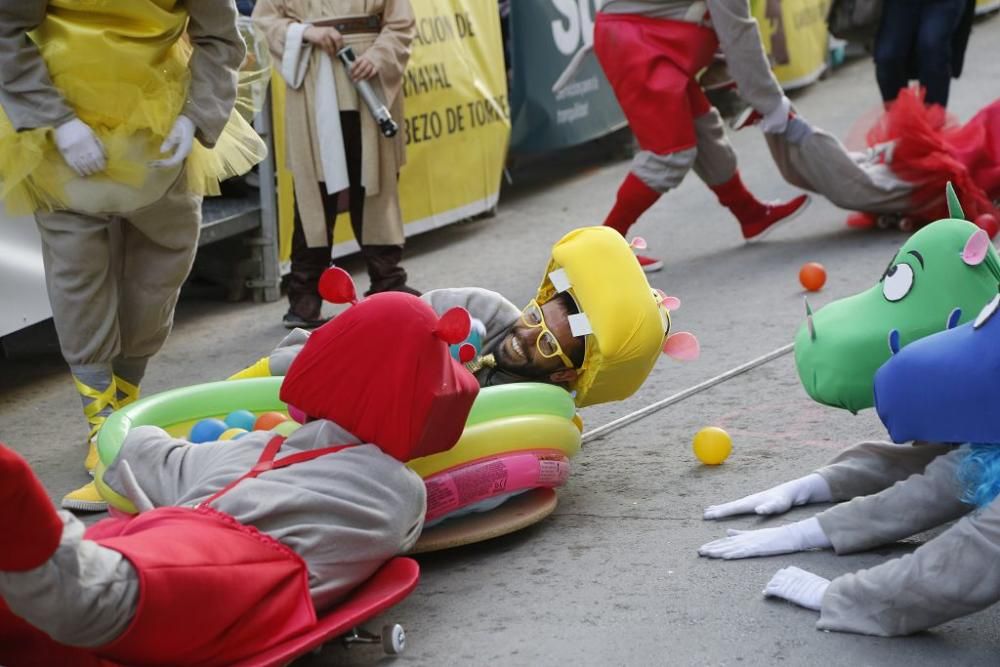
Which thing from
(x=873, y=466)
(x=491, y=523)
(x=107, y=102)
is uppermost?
(x=107, y=102)

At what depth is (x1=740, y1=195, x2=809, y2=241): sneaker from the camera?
268 inches

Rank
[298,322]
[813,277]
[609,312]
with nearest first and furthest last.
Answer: [609,312]
[813,277]
[298,322]

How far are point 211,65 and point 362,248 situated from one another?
2.04 meters

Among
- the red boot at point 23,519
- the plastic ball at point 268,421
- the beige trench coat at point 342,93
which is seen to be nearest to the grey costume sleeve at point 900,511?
the plastic ball at point 268,421

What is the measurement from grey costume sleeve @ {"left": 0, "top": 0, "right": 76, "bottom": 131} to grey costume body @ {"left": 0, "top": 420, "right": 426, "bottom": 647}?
3.53 feet

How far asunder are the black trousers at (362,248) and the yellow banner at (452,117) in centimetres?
69

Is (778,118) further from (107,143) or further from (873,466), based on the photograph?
(107,143)

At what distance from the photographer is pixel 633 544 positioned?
11.3 feet

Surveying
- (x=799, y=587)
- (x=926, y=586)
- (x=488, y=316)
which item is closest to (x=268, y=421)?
(x=488, y=316)

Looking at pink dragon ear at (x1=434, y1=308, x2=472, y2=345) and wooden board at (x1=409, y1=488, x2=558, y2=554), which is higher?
pink dragon ear at (x1=434, y1=308, x2=472, y2=345)

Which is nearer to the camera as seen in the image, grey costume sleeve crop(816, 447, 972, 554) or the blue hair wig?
the blue hair wig

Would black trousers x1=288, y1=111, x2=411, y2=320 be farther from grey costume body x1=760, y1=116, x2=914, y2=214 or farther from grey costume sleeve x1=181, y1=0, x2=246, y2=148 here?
grey costume body x1=760, y1=116, x2=914, y2=214

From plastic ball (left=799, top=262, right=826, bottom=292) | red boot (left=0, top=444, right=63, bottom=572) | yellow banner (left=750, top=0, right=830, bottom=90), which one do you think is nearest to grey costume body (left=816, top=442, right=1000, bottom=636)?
red boot (left=0, top=444, right=63, bottom=572)

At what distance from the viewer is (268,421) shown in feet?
12.2
